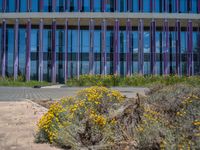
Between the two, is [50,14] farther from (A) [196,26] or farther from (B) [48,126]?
(B) [48,126]

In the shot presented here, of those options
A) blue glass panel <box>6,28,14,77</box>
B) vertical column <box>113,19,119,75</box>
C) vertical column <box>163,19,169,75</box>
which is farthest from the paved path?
blue glass panel <box>6,28,14,77</box>

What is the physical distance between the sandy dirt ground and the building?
1294 inches

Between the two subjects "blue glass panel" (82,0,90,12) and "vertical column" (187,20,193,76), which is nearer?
"blue glass panel" (82,0,90,12)

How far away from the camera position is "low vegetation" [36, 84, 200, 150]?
17.2 ft

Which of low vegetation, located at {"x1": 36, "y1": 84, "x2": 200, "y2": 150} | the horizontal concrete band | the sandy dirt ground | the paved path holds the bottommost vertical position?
the sandy dirt ground

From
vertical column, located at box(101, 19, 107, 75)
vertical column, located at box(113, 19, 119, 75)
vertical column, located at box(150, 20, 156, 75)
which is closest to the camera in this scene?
vertical column, located at box(113, 19, 119, 75)

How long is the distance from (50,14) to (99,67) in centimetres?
934

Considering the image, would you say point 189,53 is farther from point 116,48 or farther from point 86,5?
point 86,5

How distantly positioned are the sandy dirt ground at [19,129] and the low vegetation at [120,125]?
36 cm

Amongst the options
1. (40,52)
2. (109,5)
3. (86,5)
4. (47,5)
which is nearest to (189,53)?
(109,5)

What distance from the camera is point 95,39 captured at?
151 ft

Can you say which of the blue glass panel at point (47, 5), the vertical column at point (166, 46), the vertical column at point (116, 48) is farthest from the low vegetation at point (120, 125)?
the blue glass panel at point (47, 5)

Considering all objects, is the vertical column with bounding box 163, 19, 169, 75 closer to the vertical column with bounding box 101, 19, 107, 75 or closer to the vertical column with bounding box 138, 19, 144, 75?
the vertical column with bounding box 138, 19, 144, 75

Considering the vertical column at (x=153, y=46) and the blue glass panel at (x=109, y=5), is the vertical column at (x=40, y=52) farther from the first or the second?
the vertical column at (x=153, y=46)
